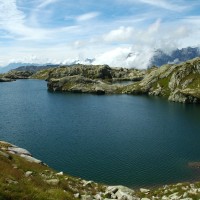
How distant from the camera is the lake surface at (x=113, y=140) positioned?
7888 centimetres

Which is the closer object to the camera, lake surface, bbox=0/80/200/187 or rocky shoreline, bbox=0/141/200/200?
rocky shoreline, bbox=0/141/200/200

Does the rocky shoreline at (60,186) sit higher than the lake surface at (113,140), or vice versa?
the rocky shoreline at (60,186)

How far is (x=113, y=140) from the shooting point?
110 metres

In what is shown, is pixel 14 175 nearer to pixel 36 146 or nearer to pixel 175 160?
pixel 175 160

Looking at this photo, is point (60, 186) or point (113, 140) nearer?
point (60, 186)

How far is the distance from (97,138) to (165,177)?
40.7 metres

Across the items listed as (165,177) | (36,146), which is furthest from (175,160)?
(36,146)

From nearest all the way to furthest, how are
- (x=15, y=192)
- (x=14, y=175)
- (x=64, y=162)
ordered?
(x=15, y=192) < (x=14, y=175) < (x=64, y=162)

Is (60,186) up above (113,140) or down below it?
above

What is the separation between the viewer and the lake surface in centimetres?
7888

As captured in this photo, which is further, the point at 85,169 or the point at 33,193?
the point at 85,169

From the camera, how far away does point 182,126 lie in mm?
137125

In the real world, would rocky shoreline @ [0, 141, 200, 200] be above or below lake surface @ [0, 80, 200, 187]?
above

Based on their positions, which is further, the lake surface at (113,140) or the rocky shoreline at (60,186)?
the lake surface at (113,140)
